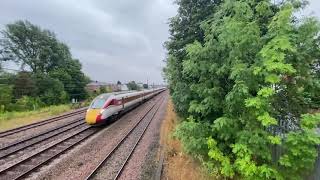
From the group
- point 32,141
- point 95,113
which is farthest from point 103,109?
point 32,141

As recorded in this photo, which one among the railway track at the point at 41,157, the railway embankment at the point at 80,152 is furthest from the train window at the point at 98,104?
the railway track at the point at 41,157

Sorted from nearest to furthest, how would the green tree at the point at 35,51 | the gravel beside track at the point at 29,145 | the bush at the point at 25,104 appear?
the gravel beside track at the point at 29,145
the bush at the point at 25,104
the green tree at the point at 35,51

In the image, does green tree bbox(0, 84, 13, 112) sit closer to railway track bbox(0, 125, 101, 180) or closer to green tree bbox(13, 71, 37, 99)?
green tree bbox(13, 71, 37, 99)

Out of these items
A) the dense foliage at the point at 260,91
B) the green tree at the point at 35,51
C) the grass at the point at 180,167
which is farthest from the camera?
the green tree at the point at 35,51

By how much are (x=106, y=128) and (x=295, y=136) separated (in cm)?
2013

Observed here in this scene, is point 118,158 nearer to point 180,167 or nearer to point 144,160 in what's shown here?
point 144,160

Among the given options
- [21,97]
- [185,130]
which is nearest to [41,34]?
[21,97]

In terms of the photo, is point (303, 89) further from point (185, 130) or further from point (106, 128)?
point (106, 128)

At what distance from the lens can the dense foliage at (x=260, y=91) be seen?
247 inches

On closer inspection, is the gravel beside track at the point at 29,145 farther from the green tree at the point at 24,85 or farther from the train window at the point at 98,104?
the green tree at the point at 24,85

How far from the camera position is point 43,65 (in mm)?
68562

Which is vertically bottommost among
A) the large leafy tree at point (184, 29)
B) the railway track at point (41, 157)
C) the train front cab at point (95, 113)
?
the railway track at point (41, 157)

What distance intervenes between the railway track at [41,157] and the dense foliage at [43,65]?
93.7 feet

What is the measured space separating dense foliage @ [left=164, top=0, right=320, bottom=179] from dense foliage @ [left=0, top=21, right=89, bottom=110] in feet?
140
